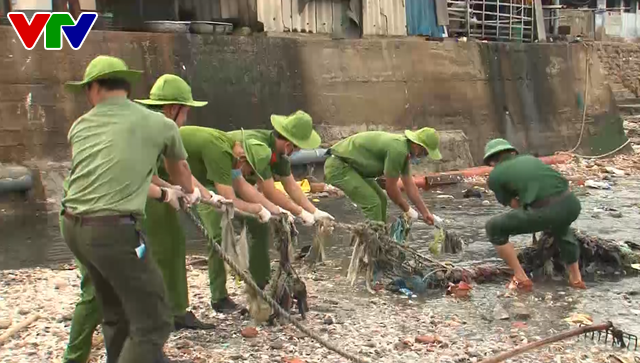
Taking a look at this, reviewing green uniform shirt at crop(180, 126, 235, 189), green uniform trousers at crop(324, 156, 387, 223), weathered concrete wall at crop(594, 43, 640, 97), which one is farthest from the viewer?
weathered concrete wall at crop(594, 43, 640, 97)

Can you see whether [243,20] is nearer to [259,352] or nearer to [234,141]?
[234,141]

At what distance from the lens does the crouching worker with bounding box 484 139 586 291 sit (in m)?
6.37

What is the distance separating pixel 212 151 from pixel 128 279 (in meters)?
1.87

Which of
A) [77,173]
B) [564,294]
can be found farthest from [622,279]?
[77,173]

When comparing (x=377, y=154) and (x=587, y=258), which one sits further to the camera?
(x=377, y=154)

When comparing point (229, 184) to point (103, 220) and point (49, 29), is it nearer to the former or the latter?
point (103, 220)

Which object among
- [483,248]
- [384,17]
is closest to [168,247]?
[483,248]

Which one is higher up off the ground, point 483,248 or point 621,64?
point 621,64

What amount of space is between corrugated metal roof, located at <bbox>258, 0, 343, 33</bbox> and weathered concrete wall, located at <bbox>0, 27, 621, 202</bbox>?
35 cm

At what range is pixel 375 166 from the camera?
7445mm

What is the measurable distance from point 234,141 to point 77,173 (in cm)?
193

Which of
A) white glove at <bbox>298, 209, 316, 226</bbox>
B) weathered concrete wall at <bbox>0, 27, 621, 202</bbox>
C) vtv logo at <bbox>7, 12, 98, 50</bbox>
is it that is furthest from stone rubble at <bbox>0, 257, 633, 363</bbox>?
vtv logo at <bbox>7, 12, 98, 50</bbox>

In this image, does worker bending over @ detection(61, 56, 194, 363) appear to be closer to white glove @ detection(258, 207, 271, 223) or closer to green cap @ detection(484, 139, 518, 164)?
white glove @ detection(258, 207, 271, 223)

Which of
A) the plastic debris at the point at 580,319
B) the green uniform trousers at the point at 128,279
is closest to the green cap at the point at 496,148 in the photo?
the plastic debris at the point at 580,319
